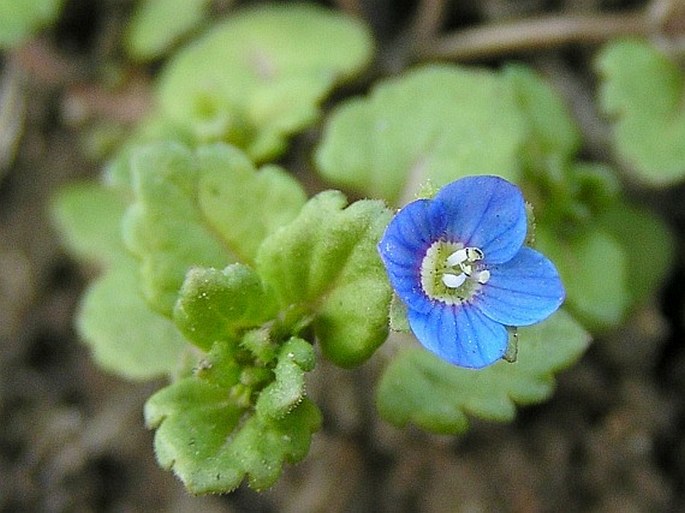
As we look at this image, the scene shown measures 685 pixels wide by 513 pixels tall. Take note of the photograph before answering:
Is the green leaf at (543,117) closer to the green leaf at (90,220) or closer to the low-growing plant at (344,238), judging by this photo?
the low-growing plant at (344,238)

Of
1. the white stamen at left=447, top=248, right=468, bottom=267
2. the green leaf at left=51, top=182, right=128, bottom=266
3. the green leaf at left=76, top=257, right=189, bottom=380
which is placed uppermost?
the white stamen at left=447, top=248, right=468, bottom=267

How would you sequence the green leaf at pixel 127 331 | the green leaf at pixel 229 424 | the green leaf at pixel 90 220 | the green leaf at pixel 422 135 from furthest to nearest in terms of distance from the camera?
the green leaf at pixel 90 220 < the green leaf at pixel 422 135 < the green leaf at pixel 127 331 < the green leaf at pixel 229 424

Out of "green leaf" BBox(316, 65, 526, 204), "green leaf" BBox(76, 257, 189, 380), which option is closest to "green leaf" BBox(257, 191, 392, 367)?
"green leaf" BBox(76, 257, 189, 380)

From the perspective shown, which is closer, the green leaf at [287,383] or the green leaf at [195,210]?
the green leaf at [287,383]

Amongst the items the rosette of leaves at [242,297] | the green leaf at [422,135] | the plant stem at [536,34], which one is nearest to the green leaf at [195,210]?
the rosette of leaves at [242,297]

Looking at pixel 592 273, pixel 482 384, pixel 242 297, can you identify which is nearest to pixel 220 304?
pixel 242 297

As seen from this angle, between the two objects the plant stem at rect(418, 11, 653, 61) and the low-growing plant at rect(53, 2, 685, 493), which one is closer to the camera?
the low-growing plant at rect(53, 2, 685, 493)

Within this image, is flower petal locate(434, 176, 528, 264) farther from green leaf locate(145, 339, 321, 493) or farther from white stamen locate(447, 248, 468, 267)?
green leaf locate(145, 339, 321, 493)

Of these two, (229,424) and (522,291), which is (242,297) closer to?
(229,424)
